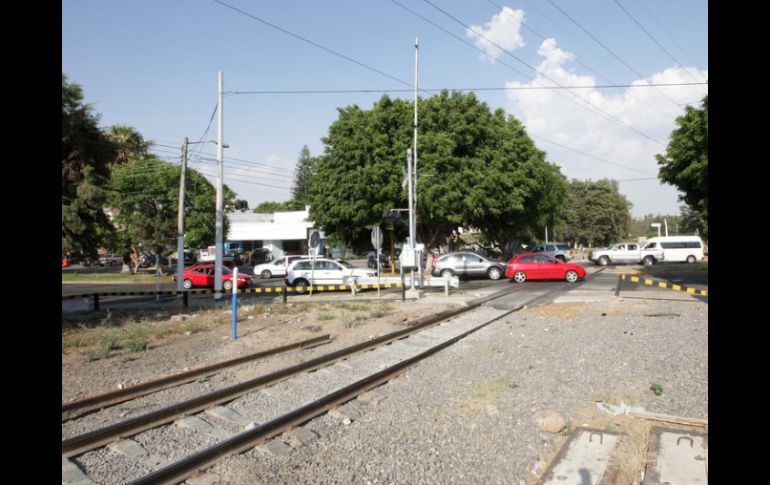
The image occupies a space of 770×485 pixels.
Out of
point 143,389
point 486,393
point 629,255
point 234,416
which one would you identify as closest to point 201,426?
point 234,416

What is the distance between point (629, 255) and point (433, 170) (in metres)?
20.4

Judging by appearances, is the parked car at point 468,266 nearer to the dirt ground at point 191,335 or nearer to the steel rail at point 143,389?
the dirt ground at point 191,335

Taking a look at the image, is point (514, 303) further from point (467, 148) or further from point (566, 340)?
point (467, 148)

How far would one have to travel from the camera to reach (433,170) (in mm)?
28469

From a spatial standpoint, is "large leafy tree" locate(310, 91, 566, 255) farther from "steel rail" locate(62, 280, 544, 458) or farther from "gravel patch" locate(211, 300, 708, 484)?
"steel rail" locate(62, 280, 544, 458)

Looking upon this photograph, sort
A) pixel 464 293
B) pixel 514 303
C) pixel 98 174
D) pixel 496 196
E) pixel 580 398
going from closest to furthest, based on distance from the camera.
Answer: pixel 580 398
pixel 98 174
pixel 514 303
pixel 464 293
pixel 496 196

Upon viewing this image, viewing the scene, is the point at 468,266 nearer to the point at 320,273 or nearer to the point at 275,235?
the point at 320,273

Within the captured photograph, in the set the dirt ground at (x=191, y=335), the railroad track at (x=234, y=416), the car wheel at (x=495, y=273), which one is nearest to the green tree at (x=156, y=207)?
the dirt ground at (x=191, y=335)

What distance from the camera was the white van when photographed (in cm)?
3934

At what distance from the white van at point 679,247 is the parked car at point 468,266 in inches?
712
